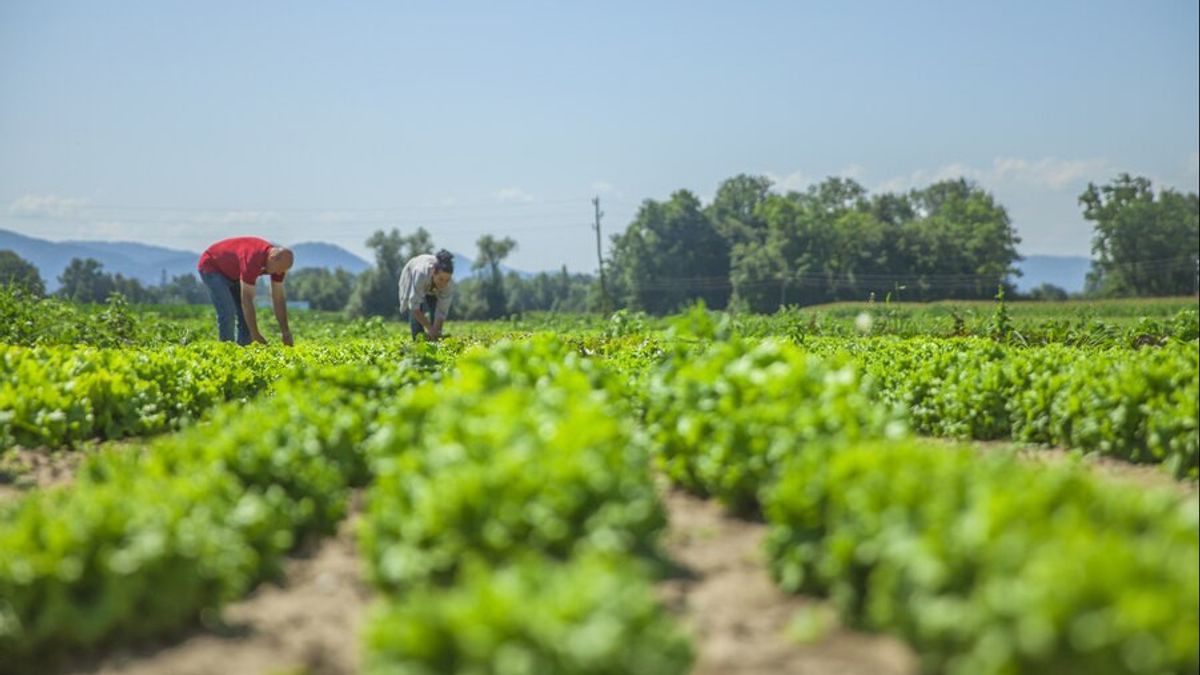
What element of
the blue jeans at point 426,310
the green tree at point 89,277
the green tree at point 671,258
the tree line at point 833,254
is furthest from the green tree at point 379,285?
the blue jeans at point 426,310

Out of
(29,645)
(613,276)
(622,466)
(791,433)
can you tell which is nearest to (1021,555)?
(622,466)

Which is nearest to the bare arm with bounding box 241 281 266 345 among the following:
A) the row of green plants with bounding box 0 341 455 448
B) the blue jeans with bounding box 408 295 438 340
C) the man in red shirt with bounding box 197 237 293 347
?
the man in red shirt with bounding box 197 237 293 347

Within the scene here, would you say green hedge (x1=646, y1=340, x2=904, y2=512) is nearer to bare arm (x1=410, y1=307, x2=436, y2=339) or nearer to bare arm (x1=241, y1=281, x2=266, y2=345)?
bare arm (x1=410, y1=307, x2=436, y2=339)

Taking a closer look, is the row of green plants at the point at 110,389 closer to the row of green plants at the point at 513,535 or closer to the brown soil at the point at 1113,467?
the row of green plants at the point at 513,535

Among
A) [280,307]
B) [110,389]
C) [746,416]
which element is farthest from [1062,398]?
[280,307]

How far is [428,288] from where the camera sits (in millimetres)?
12594

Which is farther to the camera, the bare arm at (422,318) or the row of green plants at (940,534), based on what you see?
the bare arm at (422,318)

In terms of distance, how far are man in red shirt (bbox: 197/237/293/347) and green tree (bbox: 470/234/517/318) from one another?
278ft

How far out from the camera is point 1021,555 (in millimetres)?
2885

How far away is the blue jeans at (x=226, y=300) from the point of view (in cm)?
1230

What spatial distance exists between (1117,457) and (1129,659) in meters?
4.93

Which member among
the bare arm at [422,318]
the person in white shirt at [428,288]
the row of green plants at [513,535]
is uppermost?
the person in white shirt at [428,288]

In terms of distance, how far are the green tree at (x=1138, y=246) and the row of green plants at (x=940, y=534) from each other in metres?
104

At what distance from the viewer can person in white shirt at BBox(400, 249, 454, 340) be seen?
484 inches
